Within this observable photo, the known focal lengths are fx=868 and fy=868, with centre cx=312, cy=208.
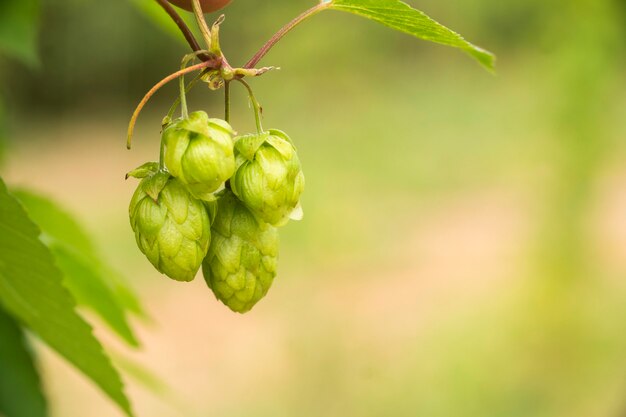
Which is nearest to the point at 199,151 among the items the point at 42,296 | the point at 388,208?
the point at 42,296

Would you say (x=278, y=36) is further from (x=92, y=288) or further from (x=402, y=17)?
(x=92, y=288)

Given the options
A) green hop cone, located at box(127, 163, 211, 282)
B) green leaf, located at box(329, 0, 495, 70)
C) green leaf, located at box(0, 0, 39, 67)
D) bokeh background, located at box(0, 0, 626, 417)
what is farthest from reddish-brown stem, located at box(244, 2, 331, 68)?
bokeh background, located at box(0, 0, 626, 417)

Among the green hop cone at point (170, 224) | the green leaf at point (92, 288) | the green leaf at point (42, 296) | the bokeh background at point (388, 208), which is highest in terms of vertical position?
the green hop cone at point (170, 224)

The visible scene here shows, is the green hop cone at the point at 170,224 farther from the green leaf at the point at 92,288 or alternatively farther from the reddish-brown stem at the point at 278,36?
the green leaf at the point at 92,288

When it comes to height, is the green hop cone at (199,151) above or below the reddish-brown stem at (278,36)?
below

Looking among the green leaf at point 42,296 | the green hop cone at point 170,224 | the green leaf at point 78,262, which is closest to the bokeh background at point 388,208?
the green leaf at point 78,262

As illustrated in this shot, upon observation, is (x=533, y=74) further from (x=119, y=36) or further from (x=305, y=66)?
(x=119, y=36)

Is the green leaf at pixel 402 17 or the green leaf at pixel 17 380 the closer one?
the green leaf at pixel 402 17
